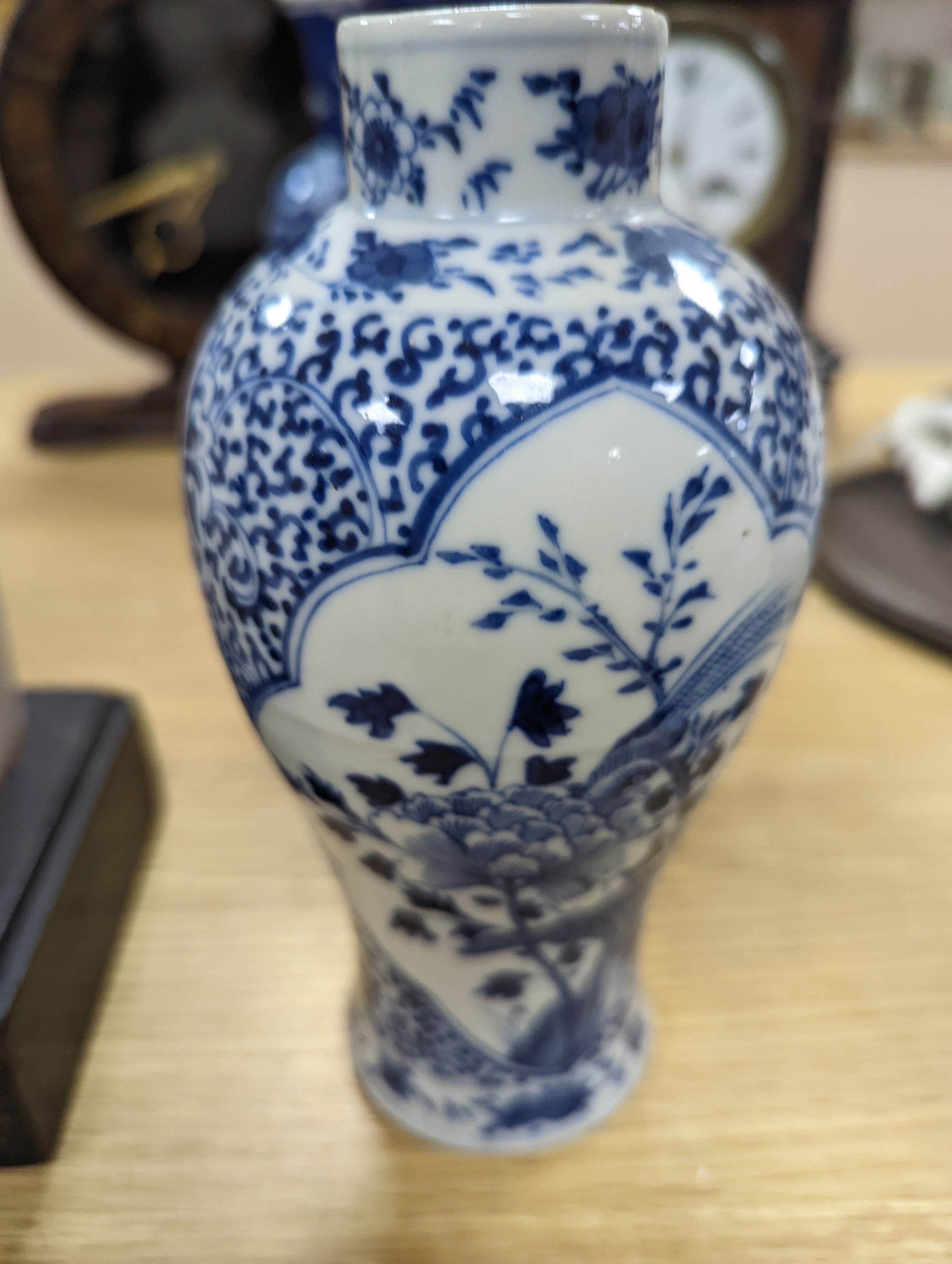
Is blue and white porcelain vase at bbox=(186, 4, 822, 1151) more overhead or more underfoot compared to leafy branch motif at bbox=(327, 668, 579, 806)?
more overhead

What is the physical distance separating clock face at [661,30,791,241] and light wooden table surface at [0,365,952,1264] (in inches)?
20.6

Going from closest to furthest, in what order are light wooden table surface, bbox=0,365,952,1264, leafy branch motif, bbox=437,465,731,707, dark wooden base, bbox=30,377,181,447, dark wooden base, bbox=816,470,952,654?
1. leafy branch motif, bbox=437,465,731,707
2. light wooden table surface, bbox=0,365,952,1264
3. dark wooden base, bbox=816,470,952,654
4. dark wooden base, bbox=30,377,181,447

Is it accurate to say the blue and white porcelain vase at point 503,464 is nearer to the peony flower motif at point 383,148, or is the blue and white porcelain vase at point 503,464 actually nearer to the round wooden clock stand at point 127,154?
the peony flower motif at point 383,148

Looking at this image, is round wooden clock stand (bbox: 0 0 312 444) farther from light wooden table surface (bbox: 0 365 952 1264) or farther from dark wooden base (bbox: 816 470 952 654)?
dark wooden base (bbox: 816 470 952 654)

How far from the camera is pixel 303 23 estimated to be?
995 millimetres

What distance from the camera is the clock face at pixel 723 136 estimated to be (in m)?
1.03

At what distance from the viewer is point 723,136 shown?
1.06m

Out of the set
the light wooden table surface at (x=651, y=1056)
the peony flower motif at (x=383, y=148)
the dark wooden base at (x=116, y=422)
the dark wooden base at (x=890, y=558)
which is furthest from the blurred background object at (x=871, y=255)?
the peony flower motif at (x=383, y=148)

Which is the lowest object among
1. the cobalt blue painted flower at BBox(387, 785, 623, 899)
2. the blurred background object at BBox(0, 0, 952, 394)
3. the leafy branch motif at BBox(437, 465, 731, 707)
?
the blurred background object at BBox(0, 0, 952, 394)

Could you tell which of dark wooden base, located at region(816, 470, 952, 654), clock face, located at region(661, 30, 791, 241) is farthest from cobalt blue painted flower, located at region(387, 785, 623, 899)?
clock face, located at region(661, 30, 791, 241)

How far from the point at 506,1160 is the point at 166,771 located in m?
0.35

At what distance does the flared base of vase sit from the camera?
490mm

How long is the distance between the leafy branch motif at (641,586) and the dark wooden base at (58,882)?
29 centimetres

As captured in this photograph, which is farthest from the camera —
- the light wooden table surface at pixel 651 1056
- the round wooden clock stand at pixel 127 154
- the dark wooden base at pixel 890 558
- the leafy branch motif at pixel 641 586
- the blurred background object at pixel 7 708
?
the round wooden clock stand at pixel 127 154
